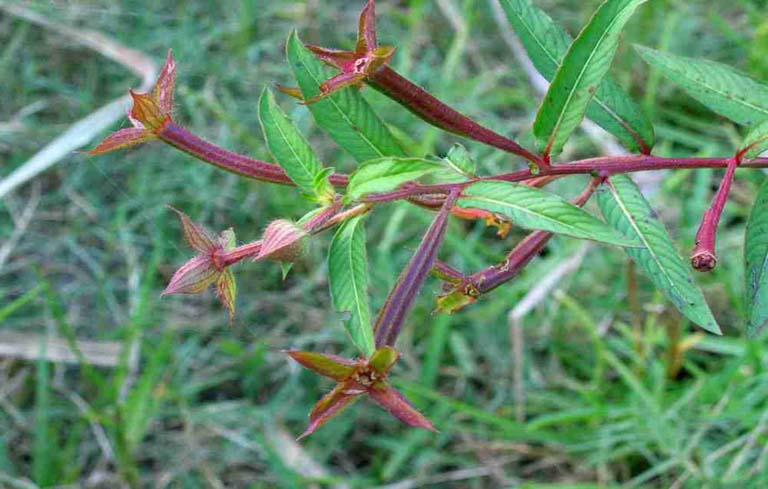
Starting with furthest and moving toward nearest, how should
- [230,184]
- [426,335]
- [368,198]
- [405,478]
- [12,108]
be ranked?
[12,108] → [230,184] → [426,335] → [405,478] → [368,198]

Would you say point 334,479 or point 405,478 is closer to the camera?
point 334,479

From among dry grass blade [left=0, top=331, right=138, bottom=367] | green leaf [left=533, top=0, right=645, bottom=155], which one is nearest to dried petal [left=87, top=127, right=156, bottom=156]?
green leaf [left=533, top=0, right=645, bottom=155]

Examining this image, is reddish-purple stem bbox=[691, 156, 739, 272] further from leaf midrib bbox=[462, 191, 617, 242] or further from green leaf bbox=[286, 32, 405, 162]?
green leaf bbox=[286, 32, 405, 162]

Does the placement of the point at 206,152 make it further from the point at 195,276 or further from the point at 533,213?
the point at 533,213

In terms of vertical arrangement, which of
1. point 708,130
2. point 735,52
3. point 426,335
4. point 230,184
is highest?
point 735,52

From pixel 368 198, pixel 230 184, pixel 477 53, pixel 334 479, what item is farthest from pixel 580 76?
pixel 477 53

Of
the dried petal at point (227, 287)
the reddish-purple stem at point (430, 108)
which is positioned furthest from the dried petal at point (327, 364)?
the reddish-purple stem at point (430, 108)

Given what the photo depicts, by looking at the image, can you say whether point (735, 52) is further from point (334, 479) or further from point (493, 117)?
point (334, 479)

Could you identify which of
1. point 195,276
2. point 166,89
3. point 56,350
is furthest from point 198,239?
point 56,350
